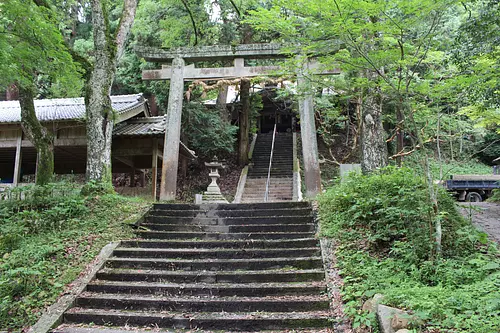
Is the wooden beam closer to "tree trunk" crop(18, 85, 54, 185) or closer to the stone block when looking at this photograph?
"tree trunk" crop(18, 85, 54, 185)

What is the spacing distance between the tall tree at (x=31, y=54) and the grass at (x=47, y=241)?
203 cm

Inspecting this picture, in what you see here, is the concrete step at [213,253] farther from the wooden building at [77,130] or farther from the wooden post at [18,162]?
the wooden post at [18,162]

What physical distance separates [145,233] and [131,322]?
9.29ft

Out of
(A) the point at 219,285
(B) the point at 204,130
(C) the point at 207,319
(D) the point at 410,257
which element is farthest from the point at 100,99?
(B) the point at 204,130

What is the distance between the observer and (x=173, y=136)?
460 inches

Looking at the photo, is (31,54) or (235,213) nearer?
(31,54)

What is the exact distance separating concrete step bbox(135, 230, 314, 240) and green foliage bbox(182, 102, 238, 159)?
9.76 metres

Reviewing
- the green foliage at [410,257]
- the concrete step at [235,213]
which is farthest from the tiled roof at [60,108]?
the green foliage at [410,257]

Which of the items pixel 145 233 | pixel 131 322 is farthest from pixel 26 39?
pixel 131 322

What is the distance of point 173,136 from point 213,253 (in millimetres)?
5928

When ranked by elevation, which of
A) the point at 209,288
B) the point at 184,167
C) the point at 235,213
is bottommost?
the point at 209,288

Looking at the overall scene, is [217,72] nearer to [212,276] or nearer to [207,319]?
[212,276]

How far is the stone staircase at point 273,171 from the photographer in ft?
51.6

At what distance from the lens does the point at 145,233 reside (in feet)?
25.1
